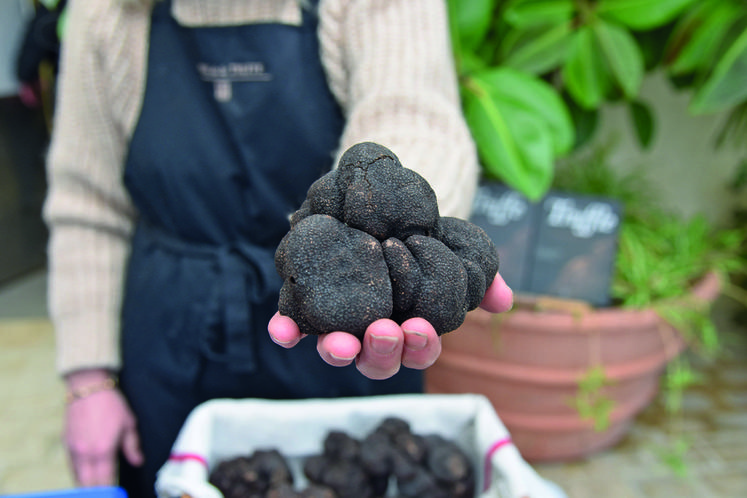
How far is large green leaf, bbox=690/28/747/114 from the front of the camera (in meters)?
0.92

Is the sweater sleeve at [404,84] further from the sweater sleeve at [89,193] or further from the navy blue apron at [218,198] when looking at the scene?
the sweater sleeve at [89,193]

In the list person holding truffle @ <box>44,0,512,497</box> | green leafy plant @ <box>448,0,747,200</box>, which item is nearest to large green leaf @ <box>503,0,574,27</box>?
green leafy plant @ <box>448,0,747,200</box>

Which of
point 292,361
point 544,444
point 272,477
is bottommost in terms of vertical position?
point 544,444

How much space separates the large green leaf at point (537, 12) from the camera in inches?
42.6

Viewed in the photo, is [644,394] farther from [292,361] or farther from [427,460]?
[292,361]

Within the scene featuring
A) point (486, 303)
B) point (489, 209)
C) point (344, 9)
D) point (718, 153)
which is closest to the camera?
point (486, 303)

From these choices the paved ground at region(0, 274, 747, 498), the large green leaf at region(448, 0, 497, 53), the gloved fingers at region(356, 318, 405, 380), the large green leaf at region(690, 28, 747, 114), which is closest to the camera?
the gloved fingers at region(356, 318, 405, 380)

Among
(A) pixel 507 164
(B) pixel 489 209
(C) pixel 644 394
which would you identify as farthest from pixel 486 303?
(C) pixel 644 394

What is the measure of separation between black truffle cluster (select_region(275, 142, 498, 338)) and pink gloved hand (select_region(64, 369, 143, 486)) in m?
0.52

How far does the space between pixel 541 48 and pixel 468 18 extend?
0.17m

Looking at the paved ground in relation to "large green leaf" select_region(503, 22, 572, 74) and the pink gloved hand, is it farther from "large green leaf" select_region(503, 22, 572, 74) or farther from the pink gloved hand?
"large green leaf" select_region(503, 22, 572, 74)

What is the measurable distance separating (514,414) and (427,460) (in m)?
0.46

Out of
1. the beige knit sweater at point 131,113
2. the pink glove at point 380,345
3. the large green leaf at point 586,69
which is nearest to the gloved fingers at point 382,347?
the pink glove at point 380,345

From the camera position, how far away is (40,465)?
4.47ft
